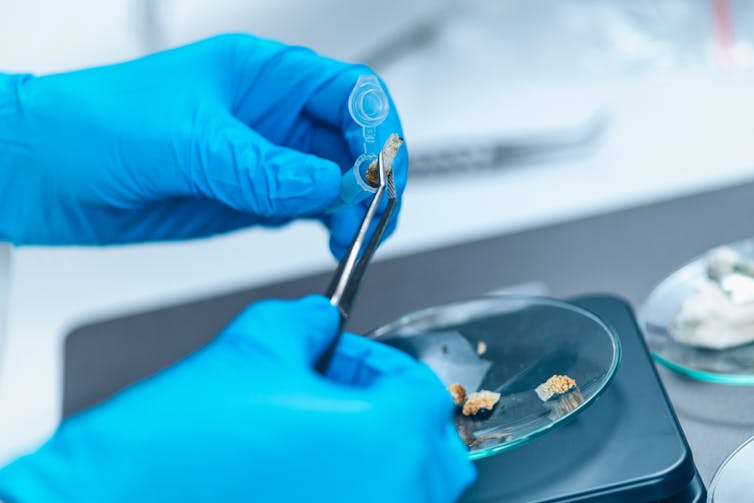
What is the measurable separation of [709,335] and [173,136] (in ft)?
1.76

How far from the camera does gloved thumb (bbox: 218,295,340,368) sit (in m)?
0.53

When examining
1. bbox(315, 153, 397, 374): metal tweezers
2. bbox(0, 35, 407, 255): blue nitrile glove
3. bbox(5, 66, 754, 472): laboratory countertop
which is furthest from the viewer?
bbox(5, 66, 754, 472): laboratory countertop

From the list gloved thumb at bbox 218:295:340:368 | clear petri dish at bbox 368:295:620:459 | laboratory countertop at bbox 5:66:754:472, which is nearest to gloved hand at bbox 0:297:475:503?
gloved thumb at bbox 218:295:340:368

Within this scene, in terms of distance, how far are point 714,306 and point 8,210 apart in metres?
0.73

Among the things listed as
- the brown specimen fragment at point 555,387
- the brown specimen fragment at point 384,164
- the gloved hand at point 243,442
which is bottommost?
the brown specimen fragment at point 555,387

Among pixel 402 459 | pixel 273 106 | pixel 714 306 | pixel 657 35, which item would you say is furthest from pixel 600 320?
pixel 657 35

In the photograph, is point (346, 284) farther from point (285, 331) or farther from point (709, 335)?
point (709, 335)

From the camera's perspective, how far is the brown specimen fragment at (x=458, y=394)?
2.18ft

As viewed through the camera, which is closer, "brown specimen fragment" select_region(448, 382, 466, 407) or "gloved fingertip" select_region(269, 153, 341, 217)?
"brown specimen fragment" select_region(448, 382, 466, 407)

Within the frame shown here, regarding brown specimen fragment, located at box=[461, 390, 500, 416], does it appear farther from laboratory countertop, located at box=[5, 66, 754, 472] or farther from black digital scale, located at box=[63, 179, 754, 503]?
laboratory countertop, located at box=[5, 66, 754, 472]

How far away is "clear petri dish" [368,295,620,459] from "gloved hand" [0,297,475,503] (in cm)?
12

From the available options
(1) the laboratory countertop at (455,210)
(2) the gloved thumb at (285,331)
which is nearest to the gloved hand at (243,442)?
(2) the gloved thumb at (285,331)

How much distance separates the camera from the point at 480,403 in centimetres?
65

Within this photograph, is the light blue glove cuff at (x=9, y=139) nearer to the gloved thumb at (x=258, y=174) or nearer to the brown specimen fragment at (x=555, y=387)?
the gloved thumb at (x=258, y=174)
